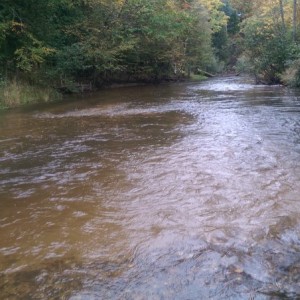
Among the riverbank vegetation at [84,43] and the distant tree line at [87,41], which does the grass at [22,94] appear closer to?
the riverbank vegetation at [84,43]

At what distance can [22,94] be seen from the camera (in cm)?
1577

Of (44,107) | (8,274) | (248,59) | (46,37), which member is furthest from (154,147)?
(248,59)

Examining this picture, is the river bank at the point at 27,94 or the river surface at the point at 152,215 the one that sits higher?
the river bank at the point at 27,94

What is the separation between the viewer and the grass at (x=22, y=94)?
48.7ft

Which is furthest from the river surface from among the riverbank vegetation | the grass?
the riverbank vegetation

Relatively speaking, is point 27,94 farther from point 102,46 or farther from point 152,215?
point 152,215

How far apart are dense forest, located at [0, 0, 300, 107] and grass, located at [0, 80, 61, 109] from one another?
4 cm

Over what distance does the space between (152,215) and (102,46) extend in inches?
699

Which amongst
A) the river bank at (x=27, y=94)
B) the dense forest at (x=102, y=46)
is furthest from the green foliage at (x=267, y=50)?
the river bank at (x=27, y=94)

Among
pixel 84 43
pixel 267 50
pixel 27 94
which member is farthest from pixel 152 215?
pixel 267 50

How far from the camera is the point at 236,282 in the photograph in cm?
291

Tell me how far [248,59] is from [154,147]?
70.1 ft

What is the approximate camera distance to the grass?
1485 cm

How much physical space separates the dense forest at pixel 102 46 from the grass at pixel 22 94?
0.04m
